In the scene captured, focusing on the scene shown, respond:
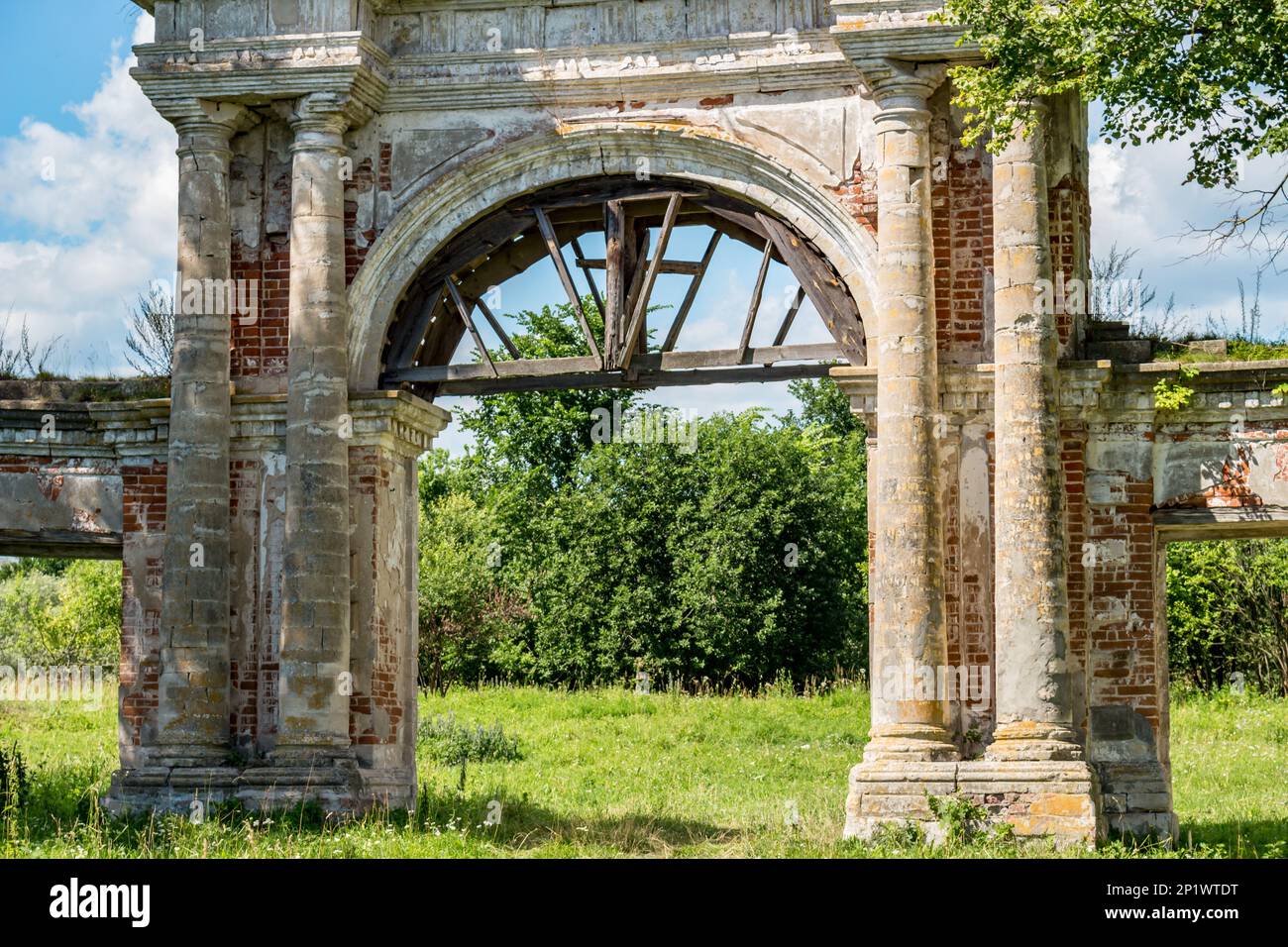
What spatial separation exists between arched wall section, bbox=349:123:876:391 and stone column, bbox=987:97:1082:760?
149 centimetres

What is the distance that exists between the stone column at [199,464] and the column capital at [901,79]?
516cm

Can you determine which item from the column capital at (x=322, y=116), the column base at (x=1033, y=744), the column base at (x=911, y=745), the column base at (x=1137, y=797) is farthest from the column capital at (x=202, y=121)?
the column base at (x=1137, y=797)

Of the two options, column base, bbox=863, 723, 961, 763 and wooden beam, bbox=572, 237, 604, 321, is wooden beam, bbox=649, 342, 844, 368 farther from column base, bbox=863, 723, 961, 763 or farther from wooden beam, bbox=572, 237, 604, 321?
column base, bbox=863, 723, 961, 763

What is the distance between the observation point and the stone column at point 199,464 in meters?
13.5

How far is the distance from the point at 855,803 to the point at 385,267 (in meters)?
5.72

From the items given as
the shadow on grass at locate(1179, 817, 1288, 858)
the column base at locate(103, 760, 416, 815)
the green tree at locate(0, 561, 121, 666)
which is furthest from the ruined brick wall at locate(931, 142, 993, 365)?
the green tree at locate(0, 561, 121, 666)

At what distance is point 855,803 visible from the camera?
478 inches

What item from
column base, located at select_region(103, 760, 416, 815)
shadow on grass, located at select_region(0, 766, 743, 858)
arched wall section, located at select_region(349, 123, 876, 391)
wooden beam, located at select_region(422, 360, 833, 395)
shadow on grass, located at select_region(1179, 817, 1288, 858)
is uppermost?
arched wall section, located at select_region(349, 123, 876, 391)

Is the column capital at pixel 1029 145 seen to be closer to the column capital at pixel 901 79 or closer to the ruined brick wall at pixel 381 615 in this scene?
the column capital at pixel 901 79

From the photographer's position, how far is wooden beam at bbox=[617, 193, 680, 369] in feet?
44.5

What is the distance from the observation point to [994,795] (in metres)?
12.0

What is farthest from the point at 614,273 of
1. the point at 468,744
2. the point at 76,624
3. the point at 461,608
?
the point at 76,624

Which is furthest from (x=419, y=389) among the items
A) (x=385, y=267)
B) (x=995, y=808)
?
(x=995, y=808)
